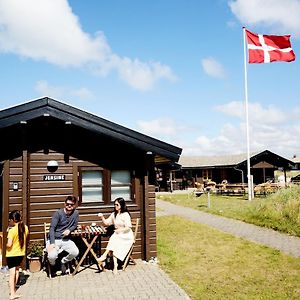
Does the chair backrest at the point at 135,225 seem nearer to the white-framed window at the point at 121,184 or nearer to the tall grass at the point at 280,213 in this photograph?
the white-framed window at the point at 121,184

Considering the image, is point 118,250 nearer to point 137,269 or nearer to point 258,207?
point 137,269

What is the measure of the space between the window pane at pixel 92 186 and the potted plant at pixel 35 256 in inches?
56.6

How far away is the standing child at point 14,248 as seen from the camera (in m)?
6.09

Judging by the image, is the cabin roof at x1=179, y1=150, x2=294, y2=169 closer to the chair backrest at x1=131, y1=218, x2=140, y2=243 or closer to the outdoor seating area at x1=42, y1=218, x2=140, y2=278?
the chair backrest at x1=131, y1=218, x2=140, y2=243

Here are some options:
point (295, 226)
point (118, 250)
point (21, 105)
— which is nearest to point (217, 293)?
point (118, 250)

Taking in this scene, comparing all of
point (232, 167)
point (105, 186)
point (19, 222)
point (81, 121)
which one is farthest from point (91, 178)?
point (232, 167)

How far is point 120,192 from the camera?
877 cm

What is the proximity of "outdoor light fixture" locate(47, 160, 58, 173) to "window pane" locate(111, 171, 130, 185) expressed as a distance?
133 centimetres

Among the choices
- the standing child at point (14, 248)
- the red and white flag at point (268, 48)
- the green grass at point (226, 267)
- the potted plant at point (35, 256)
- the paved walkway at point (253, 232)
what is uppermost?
the red and white flag at point (268, 48)

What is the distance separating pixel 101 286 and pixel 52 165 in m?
2.95

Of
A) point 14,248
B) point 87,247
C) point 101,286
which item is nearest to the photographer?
point 14,248

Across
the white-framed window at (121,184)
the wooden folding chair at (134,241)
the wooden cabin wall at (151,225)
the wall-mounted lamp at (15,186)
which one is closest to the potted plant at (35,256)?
the wall-mounted lamp at (15,186)

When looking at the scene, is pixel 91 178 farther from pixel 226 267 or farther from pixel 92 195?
pixel 226 267

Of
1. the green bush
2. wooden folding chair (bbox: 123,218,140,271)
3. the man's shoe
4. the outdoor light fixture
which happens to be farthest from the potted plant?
wooden folding chair (bbox: 123,218,140,271)
